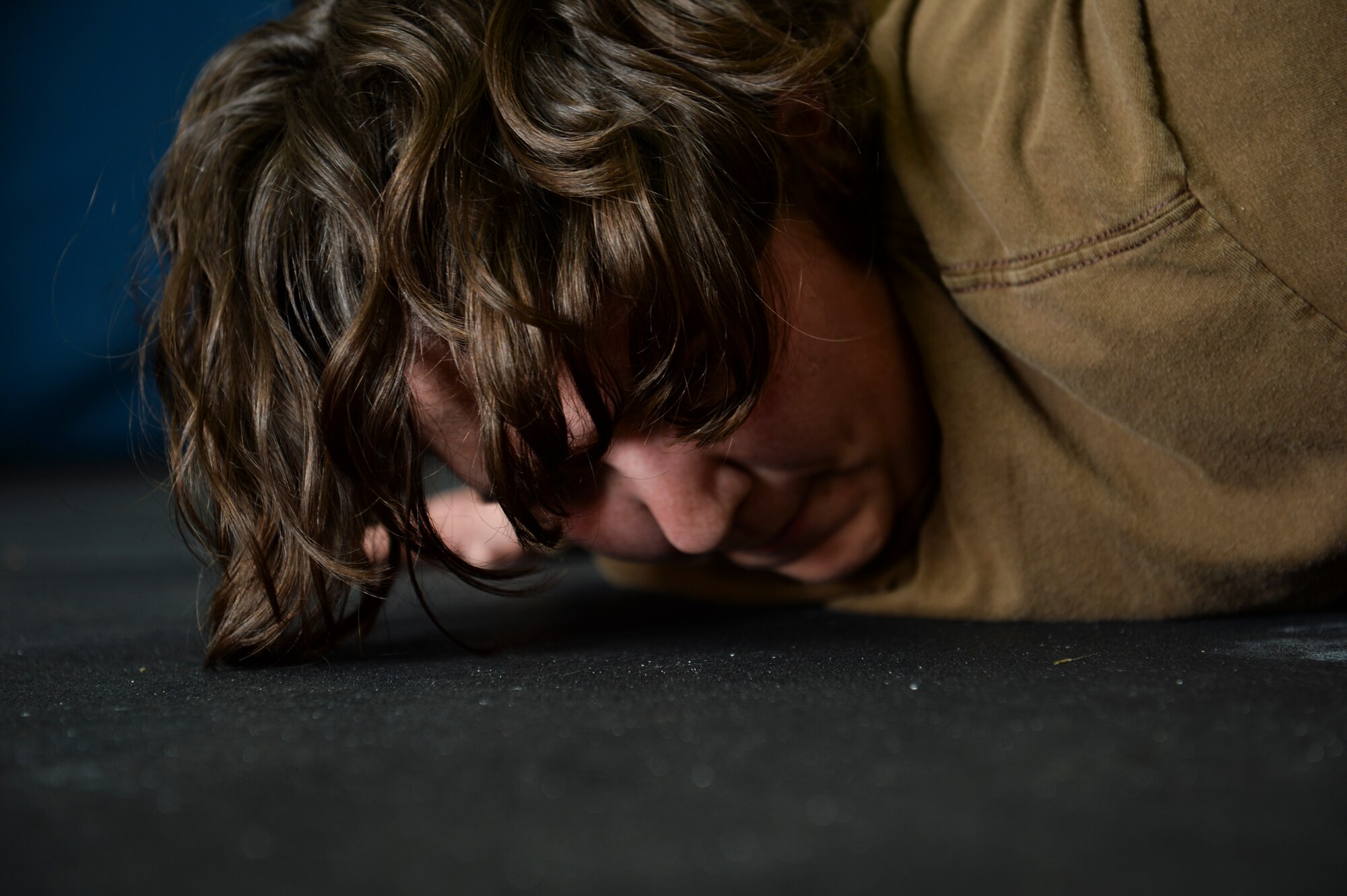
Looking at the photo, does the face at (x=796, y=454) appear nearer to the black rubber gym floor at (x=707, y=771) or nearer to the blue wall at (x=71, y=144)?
the black rubber gym floor at (x=707, y=771)

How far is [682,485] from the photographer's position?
518 millimetres

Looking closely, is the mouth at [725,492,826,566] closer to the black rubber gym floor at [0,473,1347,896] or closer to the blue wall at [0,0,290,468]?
the black rubber gym floor at [0,473,1347,896]

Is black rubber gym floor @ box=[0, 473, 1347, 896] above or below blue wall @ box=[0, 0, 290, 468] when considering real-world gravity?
Answer: below

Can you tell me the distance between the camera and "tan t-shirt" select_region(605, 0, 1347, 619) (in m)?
0.44

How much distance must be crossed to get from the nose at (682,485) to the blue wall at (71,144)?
1.48 meters

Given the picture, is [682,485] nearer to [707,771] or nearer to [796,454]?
[796,454]

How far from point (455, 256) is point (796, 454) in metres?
0.22

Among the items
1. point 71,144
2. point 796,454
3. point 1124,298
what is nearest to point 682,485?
point 796,454

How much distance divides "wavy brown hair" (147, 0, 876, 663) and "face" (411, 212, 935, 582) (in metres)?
0.03

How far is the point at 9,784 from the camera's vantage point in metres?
0.29

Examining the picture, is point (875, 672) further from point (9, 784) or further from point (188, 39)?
point (188, 39)

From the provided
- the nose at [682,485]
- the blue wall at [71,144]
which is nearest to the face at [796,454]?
the nose at [682,485]

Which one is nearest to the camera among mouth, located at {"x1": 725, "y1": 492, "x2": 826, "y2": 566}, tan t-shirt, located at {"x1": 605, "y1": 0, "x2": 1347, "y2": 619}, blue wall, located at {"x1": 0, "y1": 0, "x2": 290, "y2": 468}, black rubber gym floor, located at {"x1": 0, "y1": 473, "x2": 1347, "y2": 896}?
black rubber gym floor, located at {"x1": 0, "y1": 473, "x2": 1347, "y2": 896}

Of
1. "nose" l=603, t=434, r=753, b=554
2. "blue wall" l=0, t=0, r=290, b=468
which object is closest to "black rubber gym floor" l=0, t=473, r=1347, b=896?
"nose" l=603, t=434, r=753, b=554
